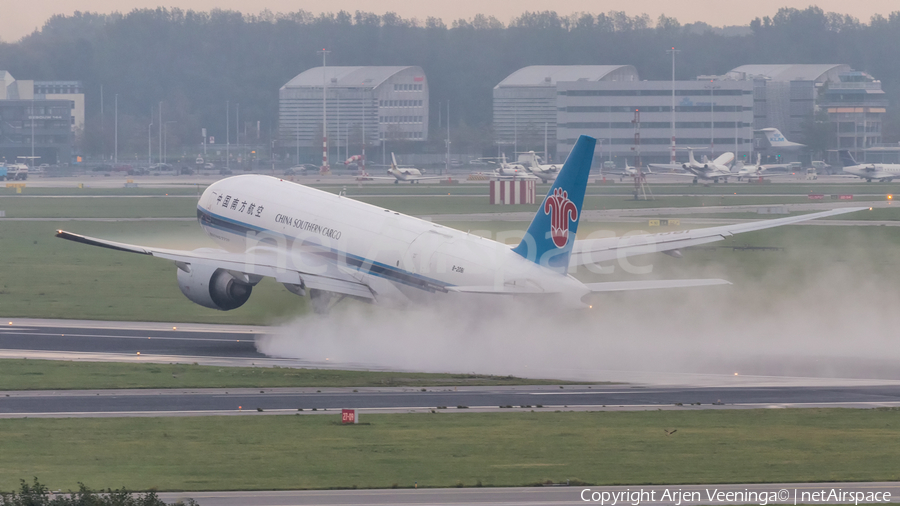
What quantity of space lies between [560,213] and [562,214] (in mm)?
77

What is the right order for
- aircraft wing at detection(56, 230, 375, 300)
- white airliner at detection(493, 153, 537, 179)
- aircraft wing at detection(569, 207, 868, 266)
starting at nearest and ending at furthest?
aircraft wing at detection(56, 230, 375, 300) → aircraft wing at detection(569, 207, 868, 266) → white airliner at detection(493, 153, 537, 179)

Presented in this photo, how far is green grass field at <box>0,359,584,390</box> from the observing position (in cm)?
3647

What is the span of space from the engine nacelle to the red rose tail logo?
44.8ft

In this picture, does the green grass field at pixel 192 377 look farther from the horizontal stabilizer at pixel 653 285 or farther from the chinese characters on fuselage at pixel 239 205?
the chinese characters on fuselage at pixel 239 205

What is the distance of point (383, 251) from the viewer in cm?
4434

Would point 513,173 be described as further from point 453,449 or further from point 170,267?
point 453,449

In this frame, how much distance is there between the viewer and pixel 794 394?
1369 inches

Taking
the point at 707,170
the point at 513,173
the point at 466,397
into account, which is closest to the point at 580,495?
the point at 466,397

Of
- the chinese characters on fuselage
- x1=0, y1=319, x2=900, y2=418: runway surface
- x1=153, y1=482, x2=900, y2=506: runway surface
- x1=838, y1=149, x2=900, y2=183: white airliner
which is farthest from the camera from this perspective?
x1=838, y1=149, x2=900, y2=183: white airliner

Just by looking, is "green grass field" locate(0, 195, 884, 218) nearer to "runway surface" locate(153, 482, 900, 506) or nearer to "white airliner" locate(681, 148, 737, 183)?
"white airliner" locate(681, 148, 737, 183)

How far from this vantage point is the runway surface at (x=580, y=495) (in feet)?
72.9

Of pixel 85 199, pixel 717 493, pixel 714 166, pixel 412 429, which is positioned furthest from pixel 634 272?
pixel 714 166

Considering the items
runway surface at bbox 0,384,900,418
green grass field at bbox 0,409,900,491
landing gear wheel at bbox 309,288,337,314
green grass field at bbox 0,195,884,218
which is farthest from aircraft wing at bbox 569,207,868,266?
green grass field at bbox 0,195,884,218

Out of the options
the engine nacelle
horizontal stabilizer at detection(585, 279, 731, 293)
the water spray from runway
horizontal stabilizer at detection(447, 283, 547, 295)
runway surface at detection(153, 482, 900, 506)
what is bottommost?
the water spray from runway
